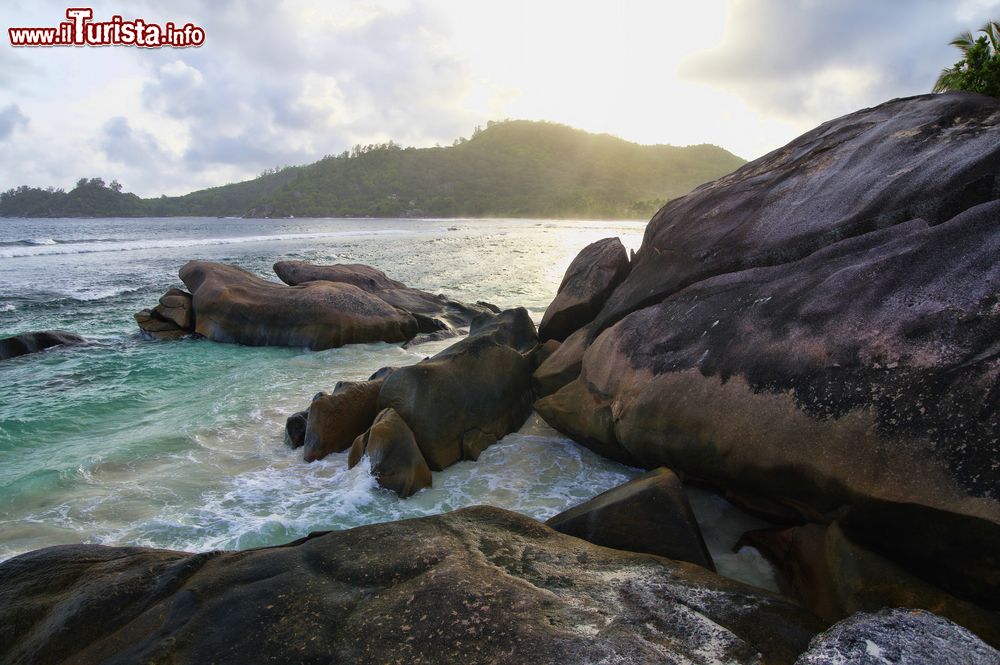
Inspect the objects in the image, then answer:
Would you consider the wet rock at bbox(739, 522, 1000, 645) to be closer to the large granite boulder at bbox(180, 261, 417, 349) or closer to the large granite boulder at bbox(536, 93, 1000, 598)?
the large granite boulder at bbox(536, 93, 1000, 598)

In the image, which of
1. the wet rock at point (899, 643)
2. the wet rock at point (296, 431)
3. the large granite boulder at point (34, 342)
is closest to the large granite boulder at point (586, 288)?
the wet rock at point (296, 431)

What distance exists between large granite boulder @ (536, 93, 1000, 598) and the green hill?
90600 millimetres

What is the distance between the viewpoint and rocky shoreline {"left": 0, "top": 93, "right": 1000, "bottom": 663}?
3.09 m

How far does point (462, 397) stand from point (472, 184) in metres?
128

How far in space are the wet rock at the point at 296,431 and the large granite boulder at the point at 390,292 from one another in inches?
291

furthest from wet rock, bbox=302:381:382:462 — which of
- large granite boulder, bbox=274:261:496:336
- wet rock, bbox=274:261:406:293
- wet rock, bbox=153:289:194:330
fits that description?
wet rock, bbox=274:261:406:293

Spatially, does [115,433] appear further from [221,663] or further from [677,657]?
[677,657]

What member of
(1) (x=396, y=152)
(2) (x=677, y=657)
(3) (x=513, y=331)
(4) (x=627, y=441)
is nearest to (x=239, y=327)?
(3) (x=513, y=331)

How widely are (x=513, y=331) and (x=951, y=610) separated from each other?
6.69m

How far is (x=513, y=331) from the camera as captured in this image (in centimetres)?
949

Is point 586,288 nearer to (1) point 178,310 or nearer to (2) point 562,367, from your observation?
(2) point 562,367

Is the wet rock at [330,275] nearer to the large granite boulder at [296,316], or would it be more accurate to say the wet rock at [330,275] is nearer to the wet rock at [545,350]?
the large granite boulder at [296,316]

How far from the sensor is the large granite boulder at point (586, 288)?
9.19 m

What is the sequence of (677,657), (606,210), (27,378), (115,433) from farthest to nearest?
(606,210)
(27,378)
(115,433)
(677,657)
